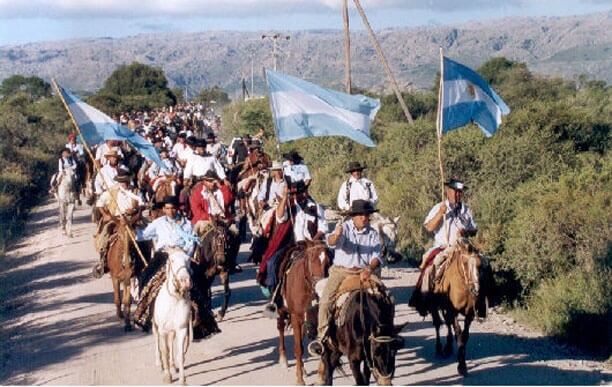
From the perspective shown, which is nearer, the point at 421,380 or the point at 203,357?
the point at 421,380

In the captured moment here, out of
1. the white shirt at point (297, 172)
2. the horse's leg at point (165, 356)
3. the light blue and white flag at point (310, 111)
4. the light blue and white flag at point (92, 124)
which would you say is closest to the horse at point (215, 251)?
the light blue and white flag at point (310, 111)

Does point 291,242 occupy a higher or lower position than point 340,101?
lower

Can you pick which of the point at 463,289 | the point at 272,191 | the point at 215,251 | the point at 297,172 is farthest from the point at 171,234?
the point at 297,172

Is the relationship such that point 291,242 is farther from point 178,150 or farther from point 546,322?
point 178,150

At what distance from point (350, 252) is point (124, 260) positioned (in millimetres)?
5098

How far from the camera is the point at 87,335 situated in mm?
14688

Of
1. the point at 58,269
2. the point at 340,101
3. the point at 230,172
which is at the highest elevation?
the point at 340,101

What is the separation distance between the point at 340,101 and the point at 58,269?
32.1 ft

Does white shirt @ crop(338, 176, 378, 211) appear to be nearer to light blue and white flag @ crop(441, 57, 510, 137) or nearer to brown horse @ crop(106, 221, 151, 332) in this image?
light blue and white flag @ crop(441, 57, 510, 137)

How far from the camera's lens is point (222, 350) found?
13.6 metres

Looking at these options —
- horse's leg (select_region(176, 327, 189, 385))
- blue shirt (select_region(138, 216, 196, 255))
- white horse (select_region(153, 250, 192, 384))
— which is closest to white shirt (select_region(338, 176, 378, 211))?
blue shirt (select_region(138, 216, 196, 255))

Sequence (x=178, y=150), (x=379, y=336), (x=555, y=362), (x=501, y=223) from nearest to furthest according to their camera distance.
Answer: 1. (x=379, y=336)
2. (x=555, y=362)
3. (x=501, y=223)
4. (x=178, y=150)

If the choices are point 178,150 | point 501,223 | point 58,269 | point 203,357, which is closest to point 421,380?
point 203,357

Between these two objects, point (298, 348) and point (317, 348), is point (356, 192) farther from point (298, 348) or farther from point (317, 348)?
point (317, 348)
